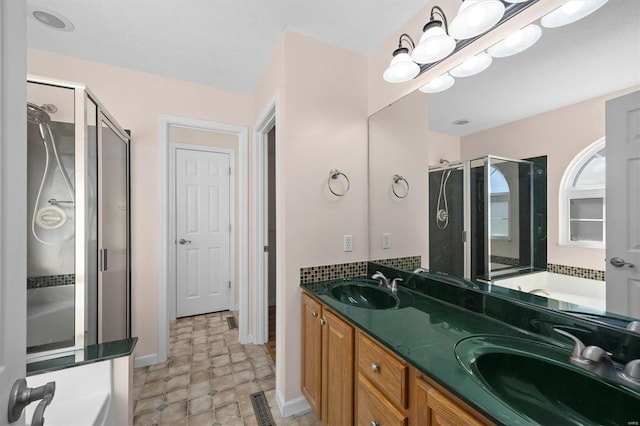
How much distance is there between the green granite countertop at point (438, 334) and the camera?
26.0 inches

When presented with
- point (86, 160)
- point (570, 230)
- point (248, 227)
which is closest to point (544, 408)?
point (570, 230)

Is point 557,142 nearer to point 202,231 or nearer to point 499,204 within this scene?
point 499,204

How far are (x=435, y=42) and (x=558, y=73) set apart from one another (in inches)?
21.6

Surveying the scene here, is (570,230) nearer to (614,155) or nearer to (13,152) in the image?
(614,155)

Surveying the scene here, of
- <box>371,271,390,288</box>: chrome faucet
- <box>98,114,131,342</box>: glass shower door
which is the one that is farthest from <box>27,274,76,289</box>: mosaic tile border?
<box>371,271,390,288</box>: chrome faucet

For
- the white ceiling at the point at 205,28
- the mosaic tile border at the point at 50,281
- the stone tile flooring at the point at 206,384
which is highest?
the white ceiling at the point at 205,28

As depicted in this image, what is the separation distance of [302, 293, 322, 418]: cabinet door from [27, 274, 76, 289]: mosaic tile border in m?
1.28

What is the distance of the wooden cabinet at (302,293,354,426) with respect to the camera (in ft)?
4.09

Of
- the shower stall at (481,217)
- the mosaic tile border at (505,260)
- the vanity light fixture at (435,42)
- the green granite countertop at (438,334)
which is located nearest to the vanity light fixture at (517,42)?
the vanity light fixture at (435,42)

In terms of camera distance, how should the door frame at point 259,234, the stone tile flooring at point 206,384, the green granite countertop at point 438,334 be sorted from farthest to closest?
the door frame at point 259,234 < the stone tile flooring at point 206,384 < the green granite countertop at point 438,334

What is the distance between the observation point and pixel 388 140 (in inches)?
72.6

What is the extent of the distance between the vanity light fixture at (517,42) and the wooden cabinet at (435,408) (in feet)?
4.44

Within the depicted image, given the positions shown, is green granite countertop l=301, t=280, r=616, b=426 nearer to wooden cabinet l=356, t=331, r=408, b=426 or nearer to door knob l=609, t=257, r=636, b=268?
wooden cabinet l=356, t=331, r=408, b=426

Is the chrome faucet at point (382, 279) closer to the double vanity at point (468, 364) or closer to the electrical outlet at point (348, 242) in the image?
the double vanity at point (468, 364)
